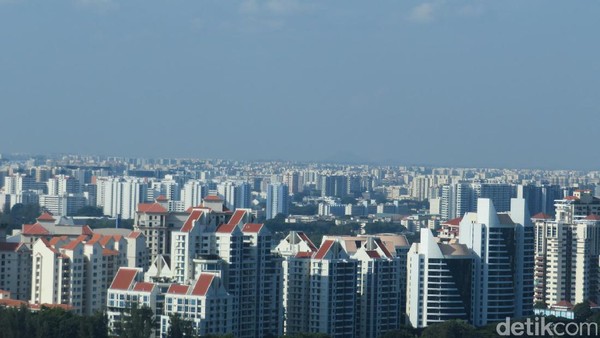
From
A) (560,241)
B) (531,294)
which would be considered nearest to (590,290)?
(560,241)

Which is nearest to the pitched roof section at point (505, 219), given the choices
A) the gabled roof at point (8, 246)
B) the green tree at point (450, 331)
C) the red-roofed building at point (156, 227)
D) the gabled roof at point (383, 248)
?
the gabled roof at point (383, 248)

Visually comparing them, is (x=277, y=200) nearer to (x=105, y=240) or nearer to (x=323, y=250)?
Result: (x=105, y=240)

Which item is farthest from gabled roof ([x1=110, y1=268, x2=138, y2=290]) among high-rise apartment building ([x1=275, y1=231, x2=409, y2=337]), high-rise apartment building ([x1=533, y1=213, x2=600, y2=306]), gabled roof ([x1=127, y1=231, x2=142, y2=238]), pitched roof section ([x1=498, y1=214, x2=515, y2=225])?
high-rise apartment building ([x1=533, y1=213, x2=600, y2=306])

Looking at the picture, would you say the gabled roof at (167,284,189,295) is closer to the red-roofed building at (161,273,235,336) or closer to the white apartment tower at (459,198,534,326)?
the red-roofed building at (161,273,235,336)

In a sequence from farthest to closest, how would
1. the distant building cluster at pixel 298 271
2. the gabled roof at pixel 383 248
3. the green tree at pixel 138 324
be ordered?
the gabled roof at pixel 383 248
the distant building cluster at pixel 298 271
the green tree at pixel 138 324

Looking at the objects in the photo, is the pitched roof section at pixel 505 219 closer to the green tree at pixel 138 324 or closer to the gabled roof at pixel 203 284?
the gabled roof at pixel 203 284
